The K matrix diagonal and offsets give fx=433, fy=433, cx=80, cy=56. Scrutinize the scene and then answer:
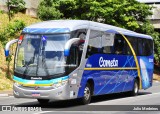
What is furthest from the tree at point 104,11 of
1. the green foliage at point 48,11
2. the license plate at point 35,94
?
the license plate at point 35,94

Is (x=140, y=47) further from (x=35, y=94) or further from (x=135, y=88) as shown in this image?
(x=35, y=94)

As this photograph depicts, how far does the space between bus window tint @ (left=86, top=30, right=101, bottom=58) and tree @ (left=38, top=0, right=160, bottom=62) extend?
18.4 metres

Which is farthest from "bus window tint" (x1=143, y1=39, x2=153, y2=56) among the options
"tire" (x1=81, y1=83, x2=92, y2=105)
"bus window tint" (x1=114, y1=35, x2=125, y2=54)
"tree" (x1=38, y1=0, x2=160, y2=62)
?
"tree" (x1=38, y1=0, x2=160, y2=62)

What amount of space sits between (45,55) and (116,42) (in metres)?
5.11

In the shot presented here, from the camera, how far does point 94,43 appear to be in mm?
17781

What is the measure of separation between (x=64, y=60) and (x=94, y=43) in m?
2.49

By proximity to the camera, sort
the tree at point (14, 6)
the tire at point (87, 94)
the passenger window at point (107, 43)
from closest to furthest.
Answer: the tire at point (87, 94)
the passenger window at point (107, 43)
the tree at point (14, 6)

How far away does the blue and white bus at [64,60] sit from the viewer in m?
15.5

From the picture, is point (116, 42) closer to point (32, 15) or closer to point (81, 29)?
point (81, 29)

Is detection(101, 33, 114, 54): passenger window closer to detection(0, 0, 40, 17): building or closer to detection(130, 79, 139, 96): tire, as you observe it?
detection(130, 79, 139, 96): tire

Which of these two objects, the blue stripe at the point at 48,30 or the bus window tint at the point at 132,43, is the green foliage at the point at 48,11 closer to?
the bus window tint at the point at 132,43

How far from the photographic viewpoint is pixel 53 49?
52.0 feet

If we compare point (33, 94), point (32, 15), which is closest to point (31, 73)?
point (33, 94)

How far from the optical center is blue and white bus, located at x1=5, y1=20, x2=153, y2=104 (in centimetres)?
1553
